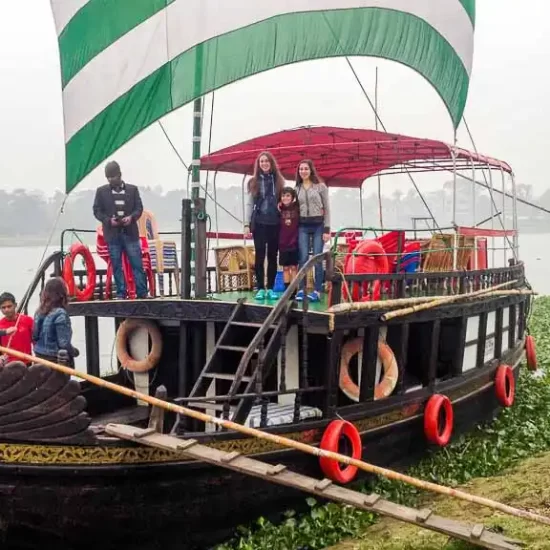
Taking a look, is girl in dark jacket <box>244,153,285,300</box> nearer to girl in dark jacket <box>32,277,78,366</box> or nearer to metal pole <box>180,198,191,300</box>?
metal pole <box>180,198,191,300</box>

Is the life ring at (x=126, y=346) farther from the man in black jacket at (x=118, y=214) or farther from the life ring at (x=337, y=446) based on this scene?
the life ring at (x=337, y=446)

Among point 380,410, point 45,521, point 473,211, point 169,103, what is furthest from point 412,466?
point 169,103

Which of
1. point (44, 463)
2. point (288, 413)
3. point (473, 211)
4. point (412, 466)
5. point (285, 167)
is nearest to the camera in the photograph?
point (44, 463)

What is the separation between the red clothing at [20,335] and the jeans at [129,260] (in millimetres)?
1630

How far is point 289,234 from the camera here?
26.9 feet

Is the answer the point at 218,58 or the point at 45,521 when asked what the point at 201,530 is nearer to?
the point at 45,521

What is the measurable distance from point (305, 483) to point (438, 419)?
9.07 feet

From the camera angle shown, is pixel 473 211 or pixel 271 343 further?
pixel 473 211

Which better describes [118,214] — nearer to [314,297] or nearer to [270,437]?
[314,297]

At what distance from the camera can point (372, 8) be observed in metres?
8.44

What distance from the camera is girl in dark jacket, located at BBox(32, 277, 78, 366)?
615cm

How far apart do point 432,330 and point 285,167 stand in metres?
4.77

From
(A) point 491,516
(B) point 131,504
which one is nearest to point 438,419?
(A) point 491,516

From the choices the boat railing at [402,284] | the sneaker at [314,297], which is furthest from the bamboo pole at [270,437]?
the sneaker at [314,297]
